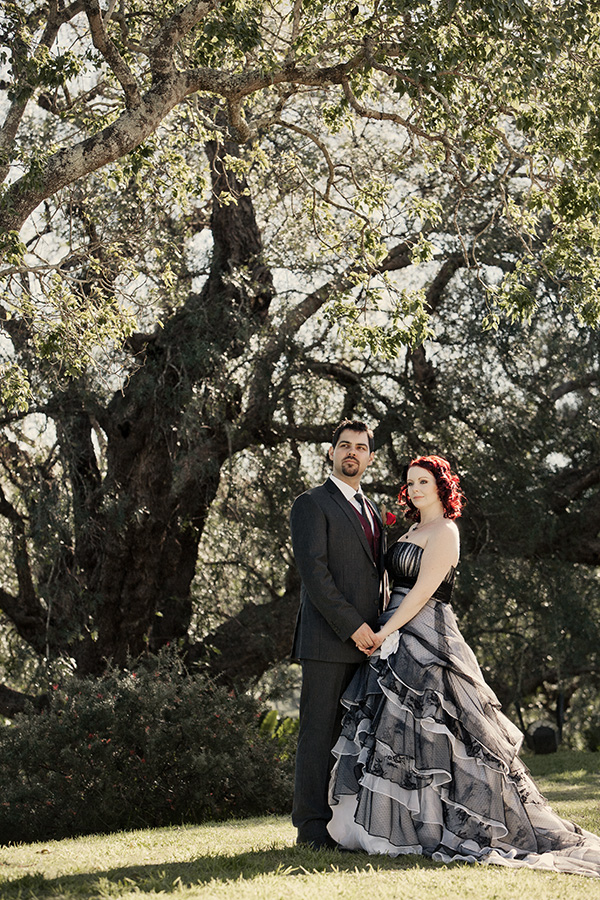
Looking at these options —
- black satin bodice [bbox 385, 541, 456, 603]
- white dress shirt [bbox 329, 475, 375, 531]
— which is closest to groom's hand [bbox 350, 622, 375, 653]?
black satin bodice [bbox 385, 541, 456, 603]

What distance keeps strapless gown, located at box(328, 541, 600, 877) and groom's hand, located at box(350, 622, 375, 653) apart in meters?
0.10

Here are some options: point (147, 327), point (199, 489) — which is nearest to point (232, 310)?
point (147, 327)

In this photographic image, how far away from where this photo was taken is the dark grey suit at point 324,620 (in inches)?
200

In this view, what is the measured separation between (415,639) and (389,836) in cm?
98

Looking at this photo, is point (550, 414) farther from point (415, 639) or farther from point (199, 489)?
point (415, 639)

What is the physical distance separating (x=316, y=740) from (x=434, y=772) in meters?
0.64

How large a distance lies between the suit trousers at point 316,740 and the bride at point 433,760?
8cm

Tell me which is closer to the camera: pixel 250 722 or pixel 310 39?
pixel 310 39

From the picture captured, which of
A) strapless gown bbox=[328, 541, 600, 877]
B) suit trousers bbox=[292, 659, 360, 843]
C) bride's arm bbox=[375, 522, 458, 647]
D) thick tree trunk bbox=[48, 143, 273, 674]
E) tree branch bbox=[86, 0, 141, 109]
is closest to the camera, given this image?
strapless gown bbox=[328, 541, 600, 877]

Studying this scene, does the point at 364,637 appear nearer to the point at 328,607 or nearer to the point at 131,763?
the point at 328,607

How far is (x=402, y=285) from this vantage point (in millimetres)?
12688

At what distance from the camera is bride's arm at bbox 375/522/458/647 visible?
17.1ft

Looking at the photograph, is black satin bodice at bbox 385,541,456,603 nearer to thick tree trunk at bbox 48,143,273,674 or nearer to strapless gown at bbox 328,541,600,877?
strapless gown at bbox 328,541,600,877

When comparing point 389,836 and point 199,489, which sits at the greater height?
point 199,489
